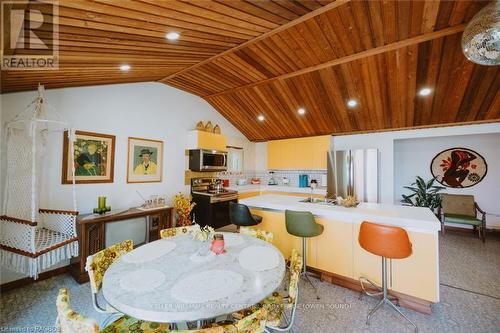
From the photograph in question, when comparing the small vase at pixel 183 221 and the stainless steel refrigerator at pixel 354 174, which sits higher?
the stainless steel refrigerator at pixel 354 174

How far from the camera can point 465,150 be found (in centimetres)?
495

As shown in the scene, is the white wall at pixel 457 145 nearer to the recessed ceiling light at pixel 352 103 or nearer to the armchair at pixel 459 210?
the armchair at pixel 459 210

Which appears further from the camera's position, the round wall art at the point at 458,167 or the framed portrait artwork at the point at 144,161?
the round wall art at the point at 458,167

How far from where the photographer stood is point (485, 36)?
60.9 inches

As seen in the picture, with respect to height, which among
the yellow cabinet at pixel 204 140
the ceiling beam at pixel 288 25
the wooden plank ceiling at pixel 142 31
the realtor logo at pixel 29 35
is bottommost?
the yellow cabinet at pixel 204 140

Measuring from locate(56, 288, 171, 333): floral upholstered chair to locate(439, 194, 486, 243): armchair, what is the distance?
18.6ft

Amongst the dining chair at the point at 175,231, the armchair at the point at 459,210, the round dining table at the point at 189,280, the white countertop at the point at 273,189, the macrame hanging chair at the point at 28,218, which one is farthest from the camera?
the white countertop at the point at 273,189

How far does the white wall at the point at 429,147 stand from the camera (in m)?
4.50

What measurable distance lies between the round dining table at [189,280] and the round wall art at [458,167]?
18.3 ft

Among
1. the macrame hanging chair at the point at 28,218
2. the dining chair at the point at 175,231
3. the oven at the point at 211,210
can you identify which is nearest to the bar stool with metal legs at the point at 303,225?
the dining chair at the point at 175,231

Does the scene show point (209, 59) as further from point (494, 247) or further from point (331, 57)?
point (494, 247)

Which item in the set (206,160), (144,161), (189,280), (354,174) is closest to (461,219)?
(354,174)

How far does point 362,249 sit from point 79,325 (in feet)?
8.77

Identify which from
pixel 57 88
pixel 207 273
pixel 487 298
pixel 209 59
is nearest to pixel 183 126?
pixel 209 59
